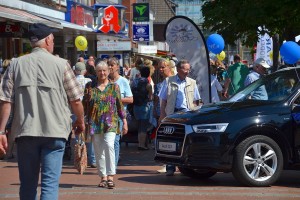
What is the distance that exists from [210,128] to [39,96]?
14.2 feet

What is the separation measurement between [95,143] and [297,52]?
A: 6118 mm

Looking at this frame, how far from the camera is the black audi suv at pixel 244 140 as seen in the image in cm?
1072

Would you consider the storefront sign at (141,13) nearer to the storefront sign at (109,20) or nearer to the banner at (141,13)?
the banner at (141,13)

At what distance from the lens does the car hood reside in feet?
35.8

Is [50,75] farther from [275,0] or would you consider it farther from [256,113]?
[275,0]

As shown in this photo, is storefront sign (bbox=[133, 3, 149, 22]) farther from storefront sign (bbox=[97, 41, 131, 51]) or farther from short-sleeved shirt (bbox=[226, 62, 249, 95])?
short-sleeved shirt (bbox=[226, 62, 249, 95])

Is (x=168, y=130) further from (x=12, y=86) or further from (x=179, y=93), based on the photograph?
(x=12, y=86)

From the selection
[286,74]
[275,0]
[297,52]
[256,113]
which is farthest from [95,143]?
[297,52]

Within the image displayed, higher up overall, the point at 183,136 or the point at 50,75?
the point at 50,75

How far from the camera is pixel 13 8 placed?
76.6ft

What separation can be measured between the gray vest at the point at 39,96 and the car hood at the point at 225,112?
14.0ft

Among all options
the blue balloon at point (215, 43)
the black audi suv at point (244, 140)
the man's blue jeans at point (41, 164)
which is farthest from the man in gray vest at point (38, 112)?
the blue balloon at point (215, 43)

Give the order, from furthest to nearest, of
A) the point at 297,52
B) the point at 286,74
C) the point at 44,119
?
the point at 297,52
the point at 286,74
the point at 44,119

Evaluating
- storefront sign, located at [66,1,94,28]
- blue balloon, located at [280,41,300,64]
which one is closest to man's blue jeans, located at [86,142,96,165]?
blue balloon, located at [280,41,300,64]
